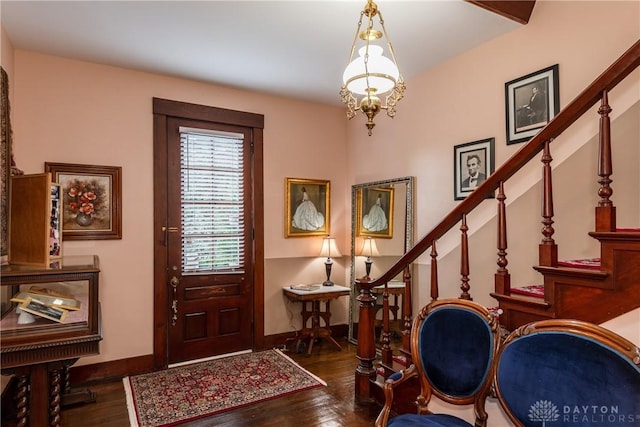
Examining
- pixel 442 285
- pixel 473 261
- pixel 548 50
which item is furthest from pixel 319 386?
pixel 548 50

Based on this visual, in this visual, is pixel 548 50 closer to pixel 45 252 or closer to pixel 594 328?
pixel 594 328

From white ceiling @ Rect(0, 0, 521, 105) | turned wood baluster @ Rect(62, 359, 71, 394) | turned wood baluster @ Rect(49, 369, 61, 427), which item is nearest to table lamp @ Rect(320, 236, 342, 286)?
white ceiling @ Rect(0, 0, 521, 105)

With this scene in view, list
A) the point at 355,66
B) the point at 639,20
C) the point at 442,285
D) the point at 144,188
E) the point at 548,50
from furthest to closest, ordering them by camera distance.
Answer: the point at 144,188
the point at 442,285
the point at 548,50
the point at 639,20
the point at 355,66

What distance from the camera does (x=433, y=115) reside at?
148 inches

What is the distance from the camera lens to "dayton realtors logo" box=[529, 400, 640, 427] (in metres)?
1.35

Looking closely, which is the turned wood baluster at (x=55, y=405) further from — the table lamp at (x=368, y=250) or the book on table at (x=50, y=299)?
the table lamp at (x=368, y=250)

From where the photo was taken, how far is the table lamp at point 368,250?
4410mm

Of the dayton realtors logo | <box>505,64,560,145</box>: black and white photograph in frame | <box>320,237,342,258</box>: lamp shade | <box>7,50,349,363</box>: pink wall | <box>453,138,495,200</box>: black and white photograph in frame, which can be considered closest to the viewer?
the dayton realtors logo

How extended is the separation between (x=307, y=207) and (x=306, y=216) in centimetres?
12

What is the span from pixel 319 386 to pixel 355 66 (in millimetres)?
2701

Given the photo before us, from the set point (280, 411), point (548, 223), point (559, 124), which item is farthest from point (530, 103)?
point (280, 411)

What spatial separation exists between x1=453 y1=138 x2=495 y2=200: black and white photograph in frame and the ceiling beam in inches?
36.4

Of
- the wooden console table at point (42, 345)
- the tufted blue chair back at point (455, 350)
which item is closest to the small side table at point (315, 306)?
the tufted blue chair back at point (455, 350)

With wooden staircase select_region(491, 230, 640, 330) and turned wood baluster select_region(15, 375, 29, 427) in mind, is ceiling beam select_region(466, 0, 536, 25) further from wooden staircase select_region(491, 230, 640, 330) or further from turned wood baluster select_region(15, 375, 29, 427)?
turned wood baluster select_region(15, 375, 29, 427)
